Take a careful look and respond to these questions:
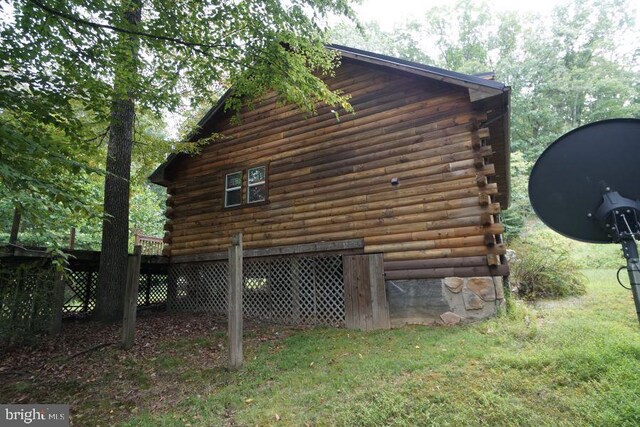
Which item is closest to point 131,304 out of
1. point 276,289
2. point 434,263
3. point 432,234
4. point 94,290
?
point 276,289

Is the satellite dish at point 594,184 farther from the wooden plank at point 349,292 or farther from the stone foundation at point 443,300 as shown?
the wooden plank at point 349,292

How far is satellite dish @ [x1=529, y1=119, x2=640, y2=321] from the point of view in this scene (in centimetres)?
223

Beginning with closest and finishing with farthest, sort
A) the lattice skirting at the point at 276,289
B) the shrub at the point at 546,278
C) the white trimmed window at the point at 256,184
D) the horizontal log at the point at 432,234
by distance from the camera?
the horizontal log at the point at 432,234, the lattice skirting at the point at 276,289, the shrub at the point at 546,278, the white trimmed window at the point at 256,184

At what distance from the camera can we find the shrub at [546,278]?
31.0 feet

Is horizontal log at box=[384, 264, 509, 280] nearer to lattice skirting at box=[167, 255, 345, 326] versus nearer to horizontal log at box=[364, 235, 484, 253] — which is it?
horizontal log at box=[364, 235, 484, 253]

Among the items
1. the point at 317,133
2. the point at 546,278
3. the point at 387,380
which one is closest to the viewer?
the point at 387,380

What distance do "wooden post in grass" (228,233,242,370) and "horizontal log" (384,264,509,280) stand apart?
3.47 metres

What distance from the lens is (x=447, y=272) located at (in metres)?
7.00

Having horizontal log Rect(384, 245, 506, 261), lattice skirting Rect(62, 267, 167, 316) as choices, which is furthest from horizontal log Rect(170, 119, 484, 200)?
lattice skirting Rect(62, 267, 167, 316)

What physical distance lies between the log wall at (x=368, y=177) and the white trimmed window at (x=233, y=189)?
19cm

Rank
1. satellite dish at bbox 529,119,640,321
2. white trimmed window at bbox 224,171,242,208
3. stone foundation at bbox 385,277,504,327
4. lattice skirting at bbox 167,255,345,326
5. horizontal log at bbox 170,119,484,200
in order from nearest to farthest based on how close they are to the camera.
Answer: satellite dish at bbox 529,119,640,321
stone foundation at bbox 385,277,504,327
horizontal log at bbox 170,119,484,200
lattice skirting at bbox 167,255,345,326
white trimmed window at bbox 224,171,242,208

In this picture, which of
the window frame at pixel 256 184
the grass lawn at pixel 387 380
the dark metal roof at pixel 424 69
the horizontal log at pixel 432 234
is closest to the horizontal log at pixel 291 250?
the horizontal log at pixel 432 234

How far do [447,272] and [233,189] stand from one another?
671 cm

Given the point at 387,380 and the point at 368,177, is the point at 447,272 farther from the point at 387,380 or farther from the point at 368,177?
the point at 387,380
